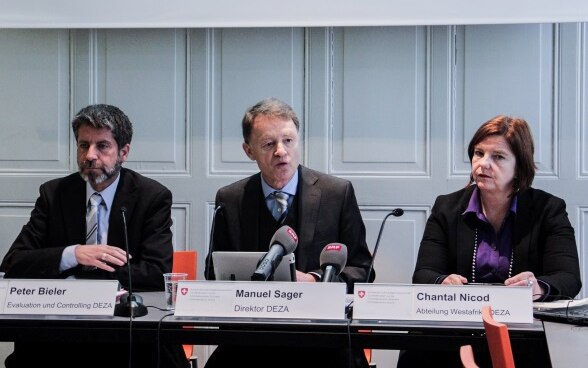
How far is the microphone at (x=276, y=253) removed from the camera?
259cm

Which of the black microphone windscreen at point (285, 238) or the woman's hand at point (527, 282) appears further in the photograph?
the woman's hand at point (527, 282)

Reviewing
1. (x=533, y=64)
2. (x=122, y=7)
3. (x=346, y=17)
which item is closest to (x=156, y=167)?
(x=122, y=7)

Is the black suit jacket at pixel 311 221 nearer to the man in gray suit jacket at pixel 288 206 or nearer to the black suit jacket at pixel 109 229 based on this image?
the man in gray suit jacket at pixel 288 206

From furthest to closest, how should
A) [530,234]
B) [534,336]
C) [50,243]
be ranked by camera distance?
[50,243]
[530,234]
[534,336]

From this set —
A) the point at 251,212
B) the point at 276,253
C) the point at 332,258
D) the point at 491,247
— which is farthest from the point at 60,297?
the point at 491,247

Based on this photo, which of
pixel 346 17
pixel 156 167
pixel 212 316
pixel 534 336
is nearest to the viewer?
pixel 534 336

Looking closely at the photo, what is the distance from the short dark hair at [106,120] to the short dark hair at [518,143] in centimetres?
143

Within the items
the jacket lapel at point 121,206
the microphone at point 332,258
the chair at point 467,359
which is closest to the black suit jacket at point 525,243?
the microphone at point 332,258

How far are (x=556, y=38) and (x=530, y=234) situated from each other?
5.57 feet

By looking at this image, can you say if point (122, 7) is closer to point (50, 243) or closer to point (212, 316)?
point (50, 243)

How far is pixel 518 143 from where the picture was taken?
3.33 meters

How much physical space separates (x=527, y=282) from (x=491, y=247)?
40cm

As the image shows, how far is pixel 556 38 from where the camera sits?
4.62 m

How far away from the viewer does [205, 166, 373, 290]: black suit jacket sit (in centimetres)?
345
